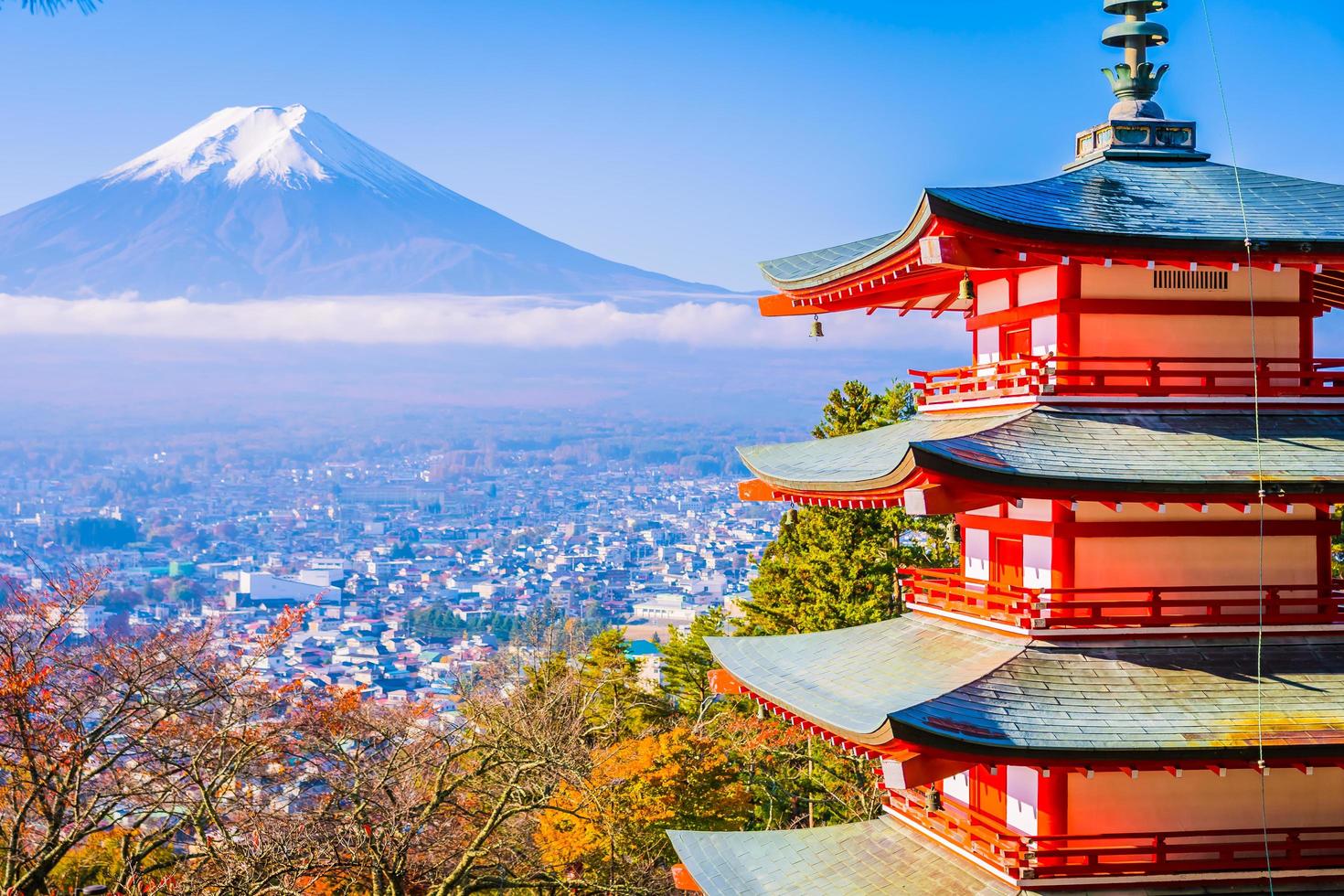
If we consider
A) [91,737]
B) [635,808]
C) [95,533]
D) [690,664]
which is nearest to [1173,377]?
[91,737]

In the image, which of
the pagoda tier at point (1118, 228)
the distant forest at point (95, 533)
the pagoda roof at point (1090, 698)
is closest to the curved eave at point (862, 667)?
the pagoda roof at point (1090, 698)

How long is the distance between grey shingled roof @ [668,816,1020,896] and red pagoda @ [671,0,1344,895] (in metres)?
0.03

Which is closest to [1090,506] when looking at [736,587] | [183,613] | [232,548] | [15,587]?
[15,587]

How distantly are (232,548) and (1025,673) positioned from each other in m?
177

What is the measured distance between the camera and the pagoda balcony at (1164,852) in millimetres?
10055

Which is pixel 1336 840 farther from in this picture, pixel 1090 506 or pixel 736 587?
pixel 736 587

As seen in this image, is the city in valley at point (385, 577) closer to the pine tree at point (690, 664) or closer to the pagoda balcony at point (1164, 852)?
the pine tree at point (690, 664)

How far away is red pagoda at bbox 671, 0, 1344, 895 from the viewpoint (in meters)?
9.88

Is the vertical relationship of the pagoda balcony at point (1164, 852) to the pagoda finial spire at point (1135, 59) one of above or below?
below

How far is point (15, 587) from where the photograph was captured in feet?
72.3

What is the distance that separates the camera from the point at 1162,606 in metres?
10.7

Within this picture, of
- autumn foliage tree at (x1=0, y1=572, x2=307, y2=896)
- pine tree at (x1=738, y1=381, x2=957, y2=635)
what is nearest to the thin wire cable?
autumn foliage tree at (x1=0, y1=572, x2=307, y2=896)

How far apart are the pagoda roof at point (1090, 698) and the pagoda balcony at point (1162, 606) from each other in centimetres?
18


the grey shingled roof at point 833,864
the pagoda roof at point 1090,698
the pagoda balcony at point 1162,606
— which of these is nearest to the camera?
the pagoda roof at point 1090,698
